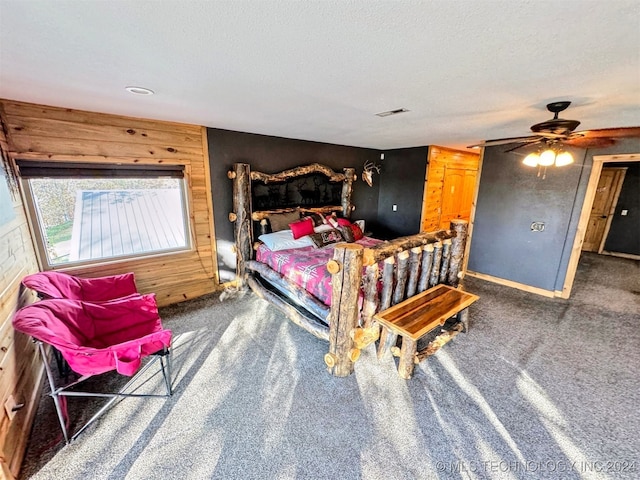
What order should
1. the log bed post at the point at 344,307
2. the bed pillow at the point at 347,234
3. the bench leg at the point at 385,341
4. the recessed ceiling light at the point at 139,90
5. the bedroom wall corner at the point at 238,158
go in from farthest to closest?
the bed pillow at the point at 347,234, the bedroom wall corner at the point at 238,158, the bench leg at the point at 385,341, the log bed post at the point at 344,307, the recessed ceiling light at the point at 139,90

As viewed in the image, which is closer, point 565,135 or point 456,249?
point 565,135

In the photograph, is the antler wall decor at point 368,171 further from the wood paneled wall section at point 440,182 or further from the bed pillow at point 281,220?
the bed pillow at point 281,220

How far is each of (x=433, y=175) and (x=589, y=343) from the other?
326 cm

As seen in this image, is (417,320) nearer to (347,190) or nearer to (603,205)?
(347,190)

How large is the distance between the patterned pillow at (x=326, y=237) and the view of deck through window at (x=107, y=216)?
1.73 m

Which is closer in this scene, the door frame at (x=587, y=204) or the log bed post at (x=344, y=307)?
the log bed post at (x=344, y=307)

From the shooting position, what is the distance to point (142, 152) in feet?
9.59

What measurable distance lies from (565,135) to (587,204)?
1.96m

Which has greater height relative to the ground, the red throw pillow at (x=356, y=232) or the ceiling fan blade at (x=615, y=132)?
the ceiling fan blade at (x=615, y=132)

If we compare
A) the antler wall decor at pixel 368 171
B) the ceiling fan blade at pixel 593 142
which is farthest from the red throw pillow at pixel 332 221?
the ceiling fan blade at pixel 593 142

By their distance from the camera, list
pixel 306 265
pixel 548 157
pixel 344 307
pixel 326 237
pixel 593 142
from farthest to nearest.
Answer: pixel 326 237 < pixel 593 142 < pixel 306 265 < pixel 548 157 < pixel 344 307

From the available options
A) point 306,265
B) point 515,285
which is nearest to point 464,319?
point 306,265

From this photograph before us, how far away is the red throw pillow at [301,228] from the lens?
3739 mm

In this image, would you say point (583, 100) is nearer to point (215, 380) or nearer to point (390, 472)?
point (390, 472)
